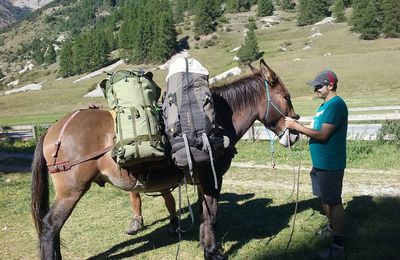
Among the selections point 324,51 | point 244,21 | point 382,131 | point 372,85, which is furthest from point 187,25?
point 382,131

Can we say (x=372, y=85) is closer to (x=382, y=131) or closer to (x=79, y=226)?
(x=382, y=131)

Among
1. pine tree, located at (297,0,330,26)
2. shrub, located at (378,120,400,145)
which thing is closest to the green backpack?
shrub, located at (378,120,400,145)

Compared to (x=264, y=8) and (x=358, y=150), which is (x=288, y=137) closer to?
(x=358, y=150)

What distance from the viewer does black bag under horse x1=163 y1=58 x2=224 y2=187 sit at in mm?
4965

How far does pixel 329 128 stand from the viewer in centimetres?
503

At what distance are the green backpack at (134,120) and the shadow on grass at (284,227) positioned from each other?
83.9 inches

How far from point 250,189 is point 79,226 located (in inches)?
150

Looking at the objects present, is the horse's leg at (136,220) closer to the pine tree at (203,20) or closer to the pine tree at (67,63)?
the pine tree at (203,20)

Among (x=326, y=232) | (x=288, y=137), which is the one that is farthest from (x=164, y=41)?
(x=326, y=232)

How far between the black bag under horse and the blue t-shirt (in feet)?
4.17

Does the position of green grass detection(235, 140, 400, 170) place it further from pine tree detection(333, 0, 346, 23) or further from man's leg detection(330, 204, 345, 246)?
pine tree detection(333, 0, 346, 23)

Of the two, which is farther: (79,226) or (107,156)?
(79,226)

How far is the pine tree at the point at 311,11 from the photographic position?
116188mm

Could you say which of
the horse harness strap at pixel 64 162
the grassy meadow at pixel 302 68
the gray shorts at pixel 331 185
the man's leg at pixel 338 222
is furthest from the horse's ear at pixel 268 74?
the grassy meadow at pixel 302 68
